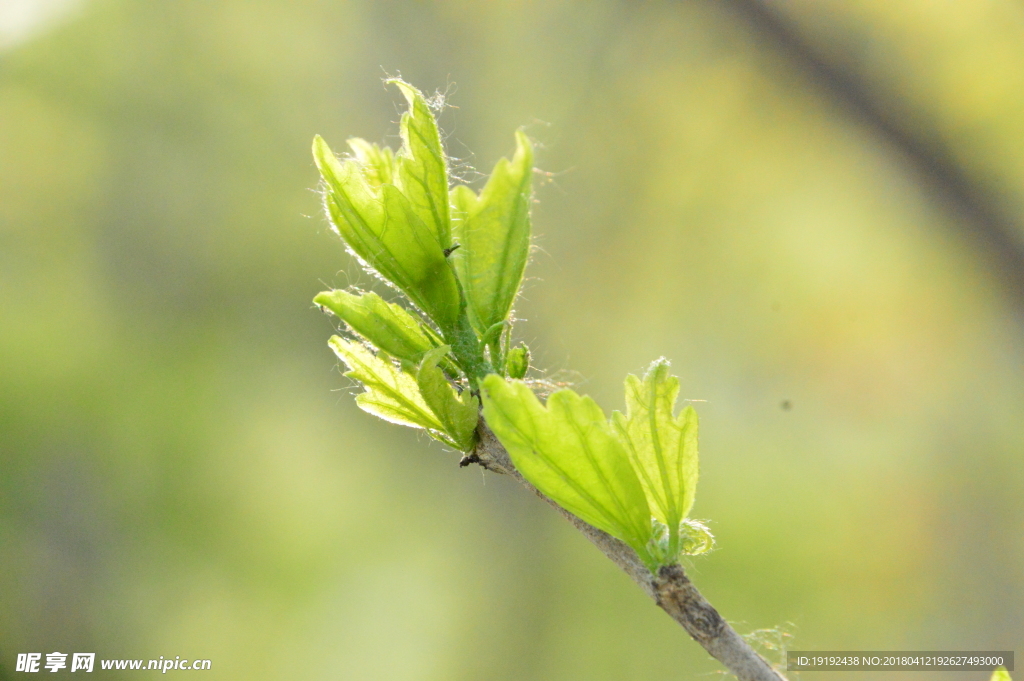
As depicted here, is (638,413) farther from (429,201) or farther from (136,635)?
(136,635)

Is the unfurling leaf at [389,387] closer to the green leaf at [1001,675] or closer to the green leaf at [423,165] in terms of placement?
the green leaf at [423,165]

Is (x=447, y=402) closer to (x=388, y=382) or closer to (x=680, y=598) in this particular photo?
(x=388, y=382)

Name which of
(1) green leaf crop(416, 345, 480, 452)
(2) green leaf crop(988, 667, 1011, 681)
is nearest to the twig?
(1) green leaf crop(416, 345, 480, 452)

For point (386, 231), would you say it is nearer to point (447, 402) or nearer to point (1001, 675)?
point (447, 402)

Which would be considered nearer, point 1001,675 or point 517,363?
point 1001,675

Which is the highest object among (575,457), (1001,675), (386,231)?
(386,231)

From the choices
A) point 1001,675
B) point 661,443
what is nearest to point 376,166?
point 661,443

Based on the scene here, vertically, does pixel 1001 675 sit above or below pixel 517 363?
below
